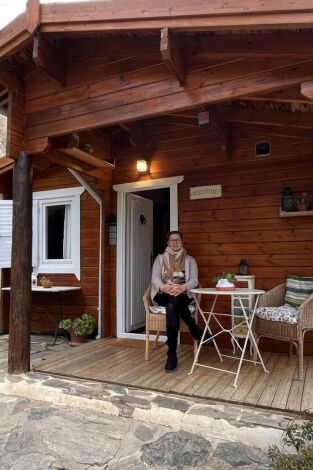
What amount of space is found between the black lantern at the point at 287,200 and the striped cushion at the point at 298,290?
27.7 inches

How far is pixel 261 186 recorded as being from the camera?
385cm

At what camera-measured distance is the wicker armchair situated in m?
2.88

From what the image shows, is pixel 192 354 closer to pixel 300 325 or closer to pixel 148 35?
pixel 300 325

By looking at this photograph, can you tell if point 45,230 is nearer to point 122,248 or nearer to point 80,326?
A: point 122,248

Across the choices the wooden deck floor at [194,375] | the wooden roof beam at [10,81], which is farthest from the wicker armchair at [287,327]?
the wooden roof beam at [10,81]

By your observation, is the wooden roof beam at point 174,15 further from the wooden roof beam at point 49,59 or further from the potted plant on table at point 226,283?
the potted plant on table at point 226,283

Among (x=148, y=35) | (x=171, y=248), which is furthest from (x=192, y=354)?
(x=148, y=35)

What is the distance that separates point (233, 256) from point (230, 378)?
4.72 feet

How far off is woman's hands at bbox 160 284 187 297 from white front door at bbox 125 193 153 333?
139 cm

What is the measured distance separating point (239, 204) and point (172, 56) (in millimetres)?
1992

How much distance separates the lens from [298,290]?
3.36 metres

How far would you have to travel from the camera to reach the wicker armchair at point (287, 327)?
2.88 meters

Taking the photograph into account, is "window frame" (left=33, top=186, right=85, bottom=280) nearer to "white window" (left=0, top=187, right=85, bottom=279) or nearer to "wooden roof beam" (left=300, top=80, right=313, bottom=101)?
"white window" (left=0, top=187, right=85, bottom=279)

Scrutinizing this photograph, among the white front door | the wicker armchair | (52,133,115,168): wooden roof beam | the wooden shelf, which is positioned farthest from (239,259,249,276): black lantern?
(52,133,115,168): wooden roof beam
